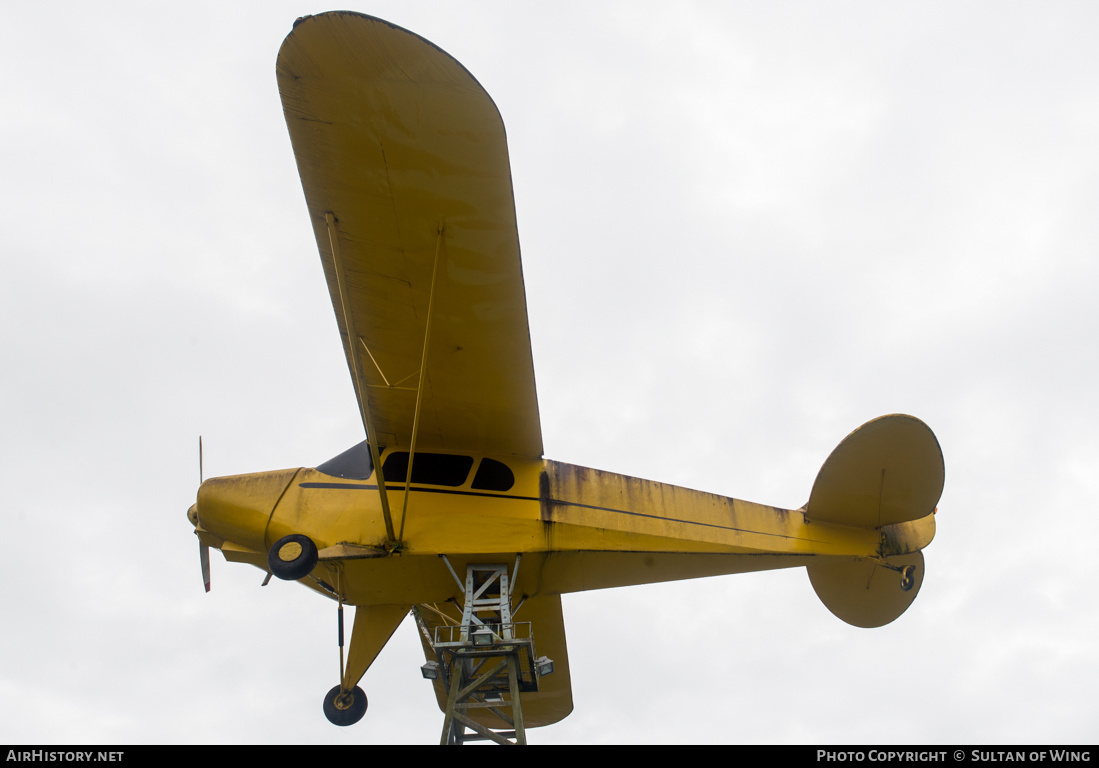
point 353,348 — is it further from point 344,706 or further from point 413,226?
point 344,706

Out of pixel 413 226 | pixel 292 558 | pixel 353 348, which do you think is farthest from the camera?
pixel 292 558

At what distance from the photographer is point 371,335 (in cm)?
849

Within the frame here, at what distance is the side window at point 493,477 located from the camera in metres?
9.29

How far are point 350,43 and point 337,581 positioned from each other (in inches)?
220

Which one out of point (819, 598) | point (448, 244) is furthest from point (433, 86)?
point (819, 598)

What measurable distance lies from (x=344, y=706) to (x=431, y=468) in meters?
2.88

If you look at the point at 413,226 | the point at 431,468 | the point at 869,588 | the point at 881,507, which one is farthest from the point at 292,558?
the point at 869,588

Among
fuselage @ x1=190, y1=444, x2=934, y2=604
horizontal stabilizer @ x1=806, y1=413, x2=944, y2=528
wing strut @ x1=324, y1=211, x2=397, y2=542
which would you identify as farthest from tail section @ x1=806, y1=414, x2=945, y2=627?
wing strut @ x1=324, y1=211, x2=397, y2=542

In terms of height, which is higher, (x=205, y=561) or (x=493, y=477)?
(x=493, y=477)

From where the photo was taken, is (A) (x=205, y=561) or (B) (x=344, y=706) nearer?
(B) (x=344, y=706)

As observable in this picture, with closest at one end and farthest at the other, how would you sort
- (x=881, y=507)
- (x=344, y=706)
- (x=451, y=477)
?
(x=344, y=706), (x=451, y=477), (x=881, y=507)

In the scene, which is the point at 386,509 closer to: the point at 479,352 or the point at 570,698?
the point at 479,352

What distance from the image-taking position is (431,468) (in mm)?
9352

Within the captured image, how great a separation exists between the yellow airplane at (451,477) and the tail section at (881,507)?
25 millimetres
